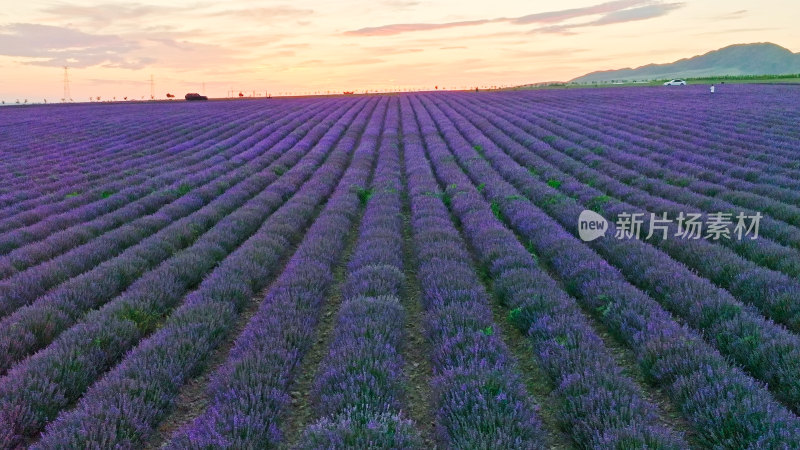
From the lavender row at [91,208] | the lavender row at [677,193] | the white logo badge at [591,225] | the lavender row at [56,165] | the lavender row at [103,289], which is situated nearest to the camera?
the lavender row at [103,289]

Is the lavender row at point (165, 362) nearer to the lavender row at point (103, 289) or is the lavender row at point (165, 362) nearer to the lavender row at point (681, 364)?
the lavender row at point (103, 289)

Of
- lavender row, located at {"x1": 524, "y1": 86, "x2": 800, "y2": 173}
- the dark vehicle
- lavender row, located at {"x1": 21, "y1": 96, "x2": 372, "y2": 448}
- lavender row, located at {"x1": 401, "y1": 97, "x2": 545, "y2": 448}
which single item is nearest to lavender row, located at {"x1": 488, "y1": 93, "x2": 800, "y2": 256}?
→ lavender row, located at {"x1": 524, "y1": 86, "x2": 800, "y2": 173}

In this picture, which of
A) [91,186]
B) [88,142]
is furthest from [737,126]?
[88,142]

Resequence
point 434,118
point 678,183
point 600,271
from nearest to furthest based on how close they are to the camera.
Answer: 1. point 600,271
2. point 678,183
3. point 434,118

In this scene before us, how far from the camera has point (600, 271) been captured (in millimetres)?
6160

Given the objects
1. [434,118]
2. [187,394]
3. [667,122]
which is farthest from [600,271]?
[434,118]

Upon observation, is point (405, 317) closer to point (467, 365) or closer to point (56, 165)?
point (467, 365)

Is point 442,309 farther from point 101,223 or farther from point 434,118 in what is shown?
point 434,118

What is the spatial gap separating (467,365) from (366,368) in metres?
0.85

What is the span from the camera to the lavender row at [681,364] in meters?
3.20

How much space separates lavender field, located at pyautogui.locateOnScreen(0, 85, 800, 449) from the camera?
→ 3449 millimetres

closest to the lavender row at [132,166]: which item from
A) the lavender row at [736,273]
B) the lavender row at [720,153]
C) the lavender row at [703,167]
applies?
the lavender row at [736,273]

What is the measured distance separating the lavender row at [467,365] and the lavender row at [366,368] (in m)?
0.32

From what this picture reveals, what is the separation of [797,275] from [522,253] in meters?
3.27
